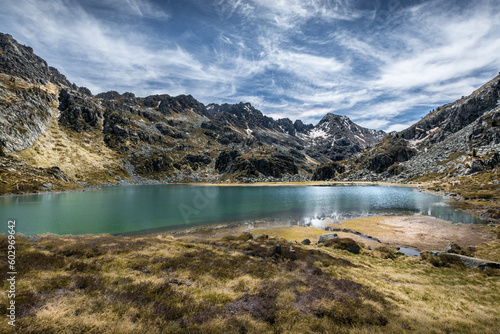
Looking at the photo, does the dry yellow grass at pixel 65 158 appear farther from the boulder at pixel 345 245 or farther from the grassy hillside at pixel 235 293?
the boulder at pixel 345 245

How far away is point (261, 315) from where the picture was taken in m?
11.8

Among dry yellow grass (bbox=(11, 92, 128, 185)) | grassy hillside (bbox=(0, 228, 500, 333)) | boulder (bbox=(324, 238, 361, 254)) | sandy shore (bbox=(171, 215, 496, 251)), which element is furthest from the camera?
dry yellow grass (bbox=(11, 92, 128, 185))

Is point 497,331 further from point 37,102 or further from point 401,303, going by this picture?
point 37,102

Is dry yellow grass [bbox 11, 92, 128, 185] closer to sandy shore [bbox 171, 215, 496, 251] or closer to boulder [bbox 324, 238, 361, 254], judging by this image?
sandy shore [bbox 171, 215, 496, 251]

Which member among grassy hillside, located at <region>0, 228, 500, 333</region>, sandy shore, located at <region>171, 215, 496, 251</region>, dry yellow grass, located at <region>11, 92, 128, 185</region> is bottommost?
sandy shore, located at <region>171, 215, 496, 251</region>

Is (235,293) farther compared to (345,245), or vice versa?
(345,245)

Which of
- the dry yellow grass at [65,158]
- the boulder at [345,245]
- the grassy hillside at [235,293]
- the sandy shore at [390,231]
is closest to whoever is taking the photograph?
the grassy hillside at [235,293]

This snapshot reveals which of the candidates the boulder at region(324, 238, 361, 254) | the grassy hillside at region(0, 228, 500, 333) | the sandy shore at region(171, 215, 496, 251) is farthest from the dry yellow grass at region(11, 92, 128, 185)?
the boulder at region(324, 238, 361, 254)

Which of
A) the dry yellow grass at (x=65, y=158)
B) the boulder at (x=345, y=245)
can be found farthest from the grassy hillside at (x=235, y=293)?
the dry yellow grass at (x=65, y=158)

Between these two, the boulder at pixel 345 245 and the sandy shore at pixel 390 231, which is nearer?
the boulder at pixel 345 245

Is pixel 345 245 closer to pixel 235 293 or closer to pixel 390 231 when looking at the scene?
pixel 390 231

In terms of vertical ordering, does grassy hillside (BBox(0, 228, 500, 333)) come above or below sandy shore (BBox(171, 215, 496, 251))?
above

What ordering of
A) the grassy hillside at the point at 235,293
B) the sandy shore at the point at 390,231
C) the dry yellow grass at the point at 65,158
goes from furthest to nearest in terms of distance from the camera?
1. the dry yellow grass at the point at 65,158
2. the sandy shore at the point at 390,231
3. the grassy hillside at the point at 235,293

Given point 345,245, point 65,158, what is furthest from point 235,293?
point 65,158
